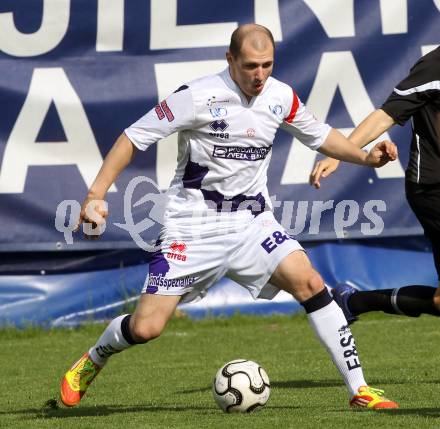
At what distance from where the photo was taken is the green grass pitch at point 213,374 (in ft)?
20.8

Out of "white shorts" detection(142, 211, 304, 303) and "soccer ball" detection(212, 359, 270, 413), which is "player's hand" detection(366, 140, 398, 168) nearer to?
"white shorts" detection(142, 211, 304, 303)

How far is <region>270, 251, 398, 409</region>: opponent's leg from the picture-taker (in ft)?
21.5

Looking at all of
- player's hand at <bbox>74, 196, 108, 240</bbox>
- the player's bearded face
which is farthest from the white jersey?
player's hand at <bbox>74, 196, 108, 240</bbox>

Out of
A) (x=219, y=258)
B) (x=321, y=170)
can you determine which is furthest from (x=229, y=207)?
(x=321, y=170)

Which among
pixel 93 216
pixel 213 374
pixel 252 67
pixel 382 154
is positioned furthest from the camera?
pixel 213 374

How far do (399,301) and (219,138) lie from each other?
87.4 inches

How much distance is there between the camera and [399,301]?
8227 mm

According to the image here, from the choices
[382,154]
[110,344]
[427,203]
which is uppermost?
[382,154]

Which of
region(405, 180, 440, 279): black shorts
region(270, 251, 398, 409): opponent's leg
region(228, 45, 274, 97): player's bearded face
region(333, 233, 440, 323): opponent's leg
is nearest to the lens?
region(228, 45, 274, 97): player's bearded face

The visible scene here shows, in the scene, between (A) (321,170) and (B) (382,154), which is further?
(A) (321,170)

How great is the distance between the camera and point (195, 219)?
6.80 metres

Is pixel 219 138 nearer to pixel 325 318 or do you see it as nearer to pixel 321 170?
pixel 321 170

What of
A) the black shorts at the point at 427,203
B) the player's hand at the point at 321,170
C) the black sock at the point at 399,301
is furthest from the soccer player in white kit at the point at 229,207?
the black sock at the point at 399,301

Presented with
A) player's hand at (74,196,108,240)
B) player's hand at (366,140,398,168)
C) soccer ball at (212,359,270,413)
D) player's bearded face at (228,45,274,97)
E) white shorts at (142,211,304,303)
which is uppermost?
player's bearded face at (228,45,274,97)
